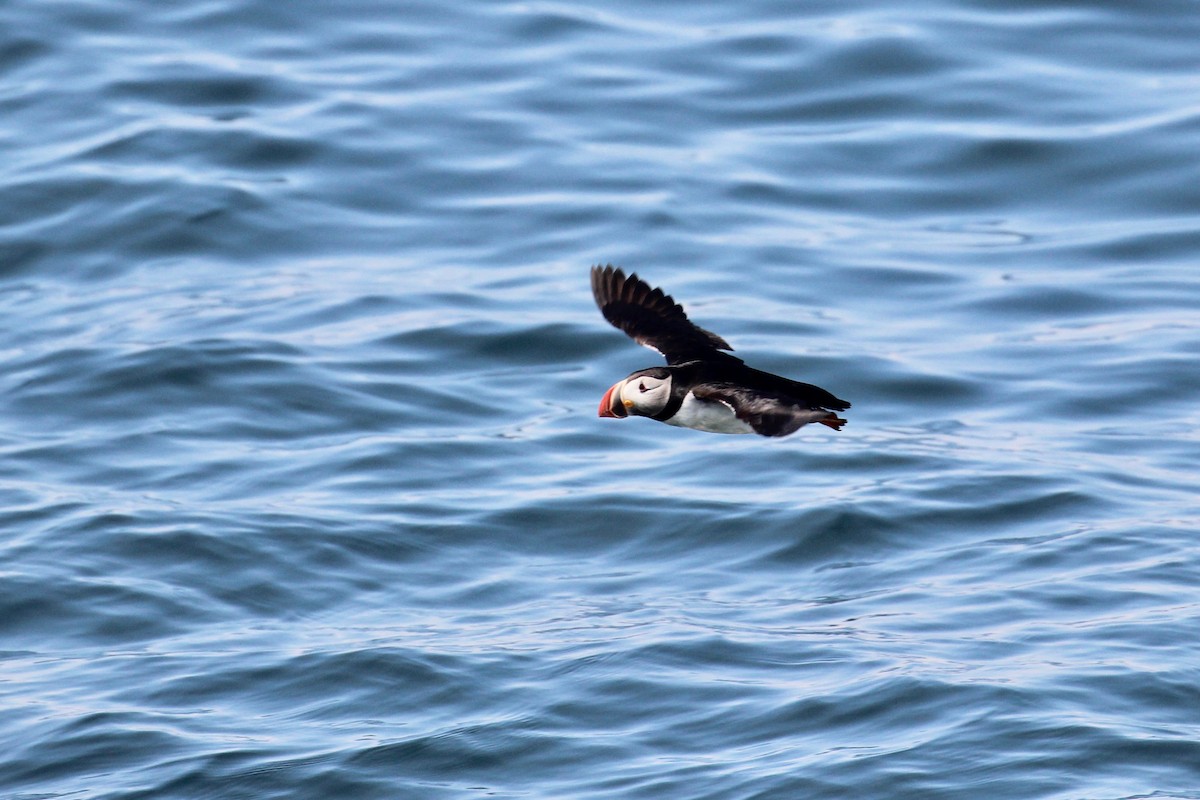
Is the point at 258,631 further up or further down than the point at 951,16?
further down

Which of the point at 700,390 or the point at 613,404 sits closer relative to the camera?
the point at 700,390

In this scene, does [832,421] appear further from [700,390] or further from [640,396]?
[640,396]

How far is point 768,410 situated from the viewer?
7871 millimetres

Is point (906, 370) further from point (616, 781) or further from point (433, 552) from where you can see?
point (616, 781)

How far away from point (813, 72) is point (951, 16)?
6.96ft

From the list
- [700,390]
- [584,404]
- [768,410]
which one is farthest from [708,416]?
[584,404]

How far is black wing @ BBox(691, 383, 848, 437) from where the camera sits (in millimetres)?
7637

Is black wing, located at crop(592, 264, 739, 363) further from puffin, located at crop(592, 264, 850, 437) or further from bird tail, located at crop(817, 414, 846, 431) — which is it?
bird tail, located at crop(817, 414, 846, 431)

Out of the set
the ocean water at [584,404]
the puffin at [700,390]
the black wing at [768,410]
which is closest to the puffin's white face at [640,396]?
the puffin at [700,390]

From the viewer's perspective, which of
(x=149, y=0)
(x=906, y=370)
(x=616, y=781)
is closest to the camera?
(x=616, y=781)

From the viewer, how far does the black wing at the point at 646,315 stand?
964 cm

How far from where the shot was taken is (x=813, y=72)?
834 inches

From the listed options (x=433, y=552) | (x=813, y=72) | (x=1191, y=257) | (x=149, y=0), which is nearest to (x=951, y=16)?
(x=813, y=72)

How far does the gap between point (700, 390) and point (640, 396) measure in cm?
27
